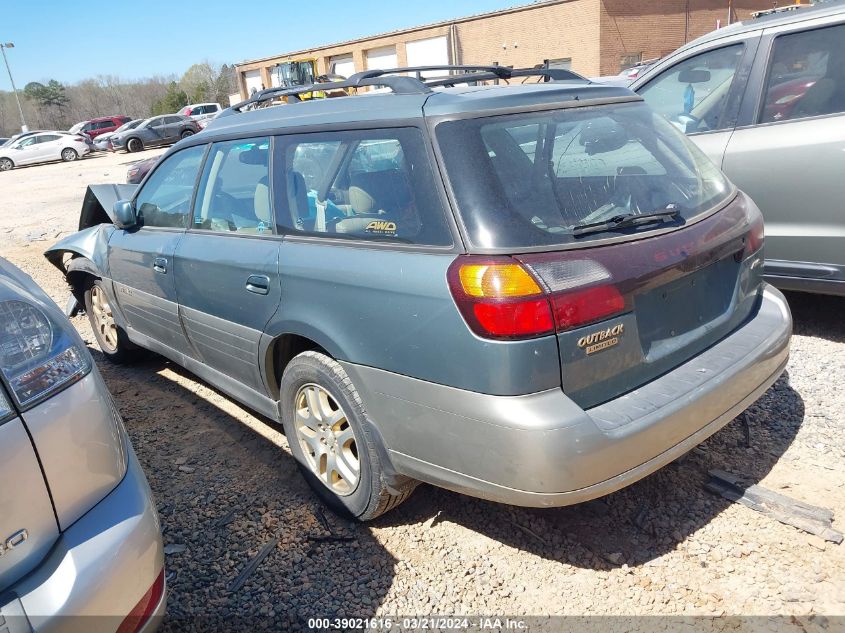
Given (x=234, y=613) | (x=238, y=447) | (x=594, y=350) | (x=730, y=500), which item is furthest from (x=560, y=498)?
(x=238, y=447)

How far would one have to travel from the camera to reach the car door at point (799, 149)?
3.84 m

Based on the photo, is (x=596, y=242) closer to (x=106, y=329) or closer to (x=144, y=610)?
(x=144, y=610)

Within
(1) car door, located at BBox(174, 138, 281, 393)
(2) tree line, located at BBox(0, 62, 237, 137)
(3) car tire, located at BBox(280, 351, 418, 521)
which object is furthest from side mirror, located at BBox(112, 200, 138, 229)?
(2) tree line, located at BBox(0, 62, 237, 137)

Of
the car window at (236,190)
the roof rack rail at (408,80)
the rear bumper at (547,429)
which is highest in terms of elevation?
the roof rack rail at (408,80)

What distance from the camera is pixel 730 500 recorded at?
2748mm

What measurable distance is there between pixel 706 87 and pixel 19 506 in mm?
4888

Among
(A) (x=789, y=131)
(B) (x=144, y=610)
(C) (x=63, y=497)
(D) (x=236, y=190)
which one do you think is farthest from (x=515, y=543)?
(A) (x=789, y=131)

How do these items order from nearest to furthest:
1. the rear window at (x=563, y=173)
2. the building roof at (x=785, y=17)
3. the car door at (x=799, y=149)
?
the rear window at (x=563, y=173)
the car door at (x=799, y=149)
the building roof at (x=785, y=17)

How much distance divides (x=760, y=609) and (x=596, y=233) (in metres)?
1.42

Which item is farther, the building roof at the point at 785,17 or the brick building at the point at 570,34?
the brick building at the point at 570,34

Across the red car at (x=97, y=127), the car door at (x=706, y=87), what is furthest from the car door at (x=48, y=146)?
the car door at (x=706, y=87)

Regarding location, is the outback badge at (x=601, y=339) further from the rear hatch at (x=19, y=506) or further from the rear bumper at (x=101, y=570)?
the rear hatch at (x=19, y=506)

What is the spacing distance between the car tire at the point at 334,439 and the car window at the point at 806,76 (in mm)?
3418

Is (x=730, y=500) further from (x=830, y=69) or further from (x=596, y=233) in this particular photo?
(x=830, y=69)
